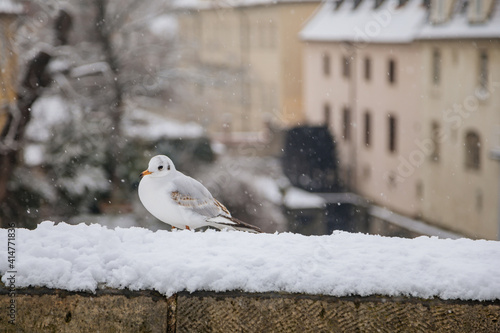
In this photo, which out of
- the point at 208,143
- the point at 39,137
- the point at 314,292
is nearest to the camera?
the point at 314,292

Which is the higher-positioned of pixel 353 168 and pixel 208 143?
pixel 208 143

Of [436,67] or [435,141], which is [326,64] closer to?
[436,67]

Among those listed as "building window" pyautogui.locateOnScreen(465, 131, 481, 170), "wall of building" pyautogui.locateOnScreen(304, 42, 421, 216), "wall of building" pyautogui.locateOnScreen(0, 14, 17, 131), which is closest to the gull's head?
"wall of building" pyautogui.locateOnScreen(0, 14, 17, 131)

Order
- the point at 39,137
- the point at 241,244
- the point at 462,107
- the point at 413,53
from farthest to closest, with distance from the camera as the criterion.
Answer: the point at 413,53
the point at 462,107
the point at 39,137
the point at 241,244

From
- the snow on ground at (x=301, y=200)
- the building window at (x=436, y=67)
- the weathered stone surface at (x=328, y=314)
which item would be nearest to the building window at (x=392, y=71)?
the building window at (x=436, y=67)

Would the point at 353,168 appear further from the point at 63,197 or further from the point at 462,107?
the point at 63,197

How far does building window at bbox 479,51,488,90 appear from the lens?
27.6m

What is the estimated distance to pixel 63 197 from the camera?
13.4 m

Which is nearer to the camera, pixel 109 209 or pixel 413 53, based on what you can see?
pixel 109 209

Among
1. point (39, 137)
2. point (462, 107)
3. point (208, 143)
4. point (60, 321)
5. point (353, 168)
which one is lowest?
point (353, 168)

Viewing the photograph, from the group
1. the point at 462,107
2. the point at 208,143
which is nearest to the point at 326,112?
the point at 462,107

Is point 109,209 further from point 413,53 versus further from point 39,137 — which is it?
point 413,53

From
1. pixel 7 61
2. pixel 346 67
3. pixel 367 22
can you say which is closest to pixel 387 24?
pixel 367 22

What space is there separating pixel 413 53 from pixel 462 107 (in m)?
4.48
